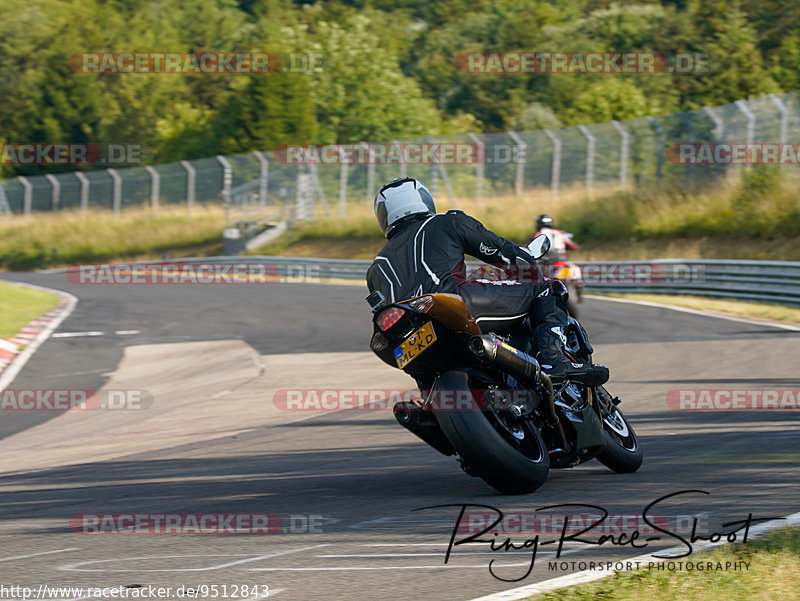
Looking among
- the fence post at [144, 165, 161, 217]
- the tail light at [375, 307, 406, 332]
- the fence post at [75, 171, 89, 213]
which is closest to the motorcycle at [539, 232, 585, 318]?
the tail light at [375, 307, 406, 332]

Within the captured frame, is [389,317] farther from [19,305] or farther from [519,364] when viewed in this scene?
[19,305]

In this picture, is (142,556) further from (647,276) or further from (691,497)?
(647,276)

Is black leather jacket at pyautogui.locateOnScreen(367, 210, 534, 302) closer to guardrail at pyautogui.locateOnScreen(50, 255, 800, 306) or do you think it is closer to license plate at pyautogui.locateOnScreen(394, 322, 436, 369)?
license plate at pyautogui.locateOnScreen(394, 322, 436, 369)

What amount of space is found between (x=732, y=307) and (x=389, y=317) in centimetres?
1554

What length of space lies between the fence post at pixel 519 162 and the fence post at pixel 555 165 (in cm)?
91

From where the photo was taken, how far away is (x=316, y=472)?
7027 millimetres

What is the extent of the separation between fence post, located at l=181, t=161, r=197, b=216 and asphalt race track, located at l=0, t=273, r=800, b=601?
93.8 feet

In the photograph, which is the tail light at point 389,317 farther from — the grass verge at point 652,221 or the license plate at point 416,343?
the grass verge at point 652,221

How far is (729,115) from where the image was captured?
27.7m

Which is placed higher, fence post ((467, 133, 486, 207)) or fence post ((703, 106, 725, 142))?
fence post ((703, 106, 725, 142))

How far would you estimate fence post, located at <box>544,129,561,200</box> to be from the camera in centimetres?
3328

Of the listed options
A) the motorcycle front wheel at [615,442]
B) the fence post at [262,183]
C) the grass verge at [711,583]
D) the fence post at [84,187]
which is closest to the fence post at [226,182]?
the fence post at [262,183]

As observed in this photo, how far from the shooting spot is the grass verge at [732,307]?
58.7 feet

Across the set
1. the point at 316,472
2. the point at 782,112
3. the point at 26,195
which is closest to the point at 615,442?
the point at 316,472
